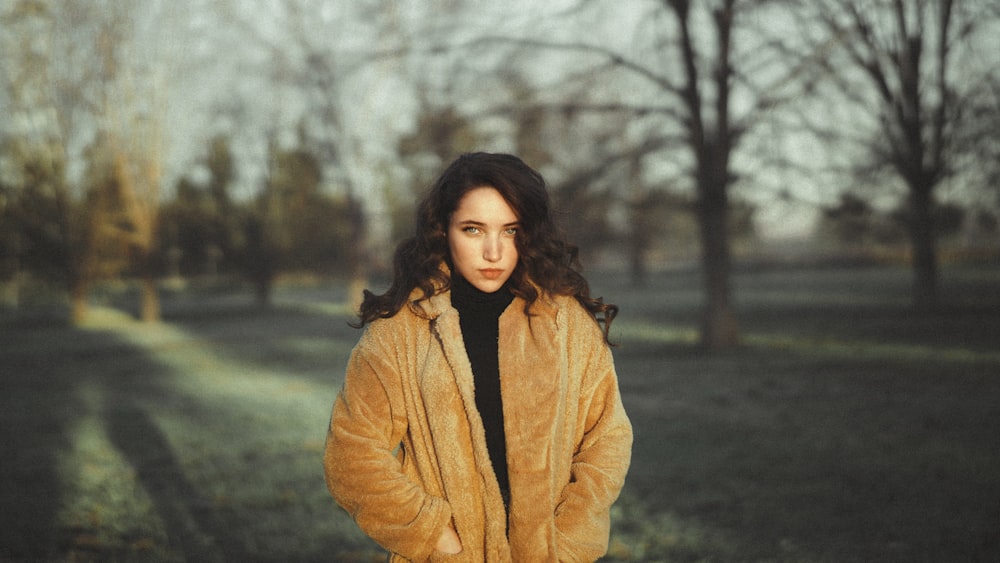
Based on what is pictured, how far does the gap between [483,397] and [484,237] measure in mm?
418

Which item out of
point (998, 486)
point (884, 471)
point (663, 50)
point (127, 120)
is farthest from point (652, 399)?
point (127, 120)

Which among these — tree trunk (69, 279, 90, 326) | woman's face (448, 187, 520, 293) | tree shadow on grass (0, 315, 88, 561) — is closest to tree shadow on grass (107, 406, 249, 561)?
tree shadow on grass (0, 315, 88, 561)

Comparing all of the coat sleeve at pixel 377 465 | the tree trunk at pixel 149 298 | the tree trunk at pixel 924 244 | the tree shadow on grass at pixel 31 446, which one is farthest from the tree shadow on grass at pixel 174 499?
the tree trunk at pixel 149 298

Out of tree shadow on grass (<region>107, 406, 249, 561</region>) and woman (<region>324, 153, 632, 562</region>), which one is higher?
woman (<region>324, 153, 632, 562</region>)

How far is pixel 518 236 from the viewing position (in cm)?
194

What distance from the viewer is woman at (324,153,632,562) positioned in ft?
5.90

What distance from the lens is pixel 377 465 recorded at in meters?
1.80

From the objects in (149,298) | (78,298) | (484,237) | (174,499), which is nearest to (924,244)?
(174,499)

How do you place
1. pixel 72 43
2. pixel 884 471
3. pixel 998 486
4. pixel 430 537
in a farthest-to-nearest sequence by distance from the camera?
pixel 72 43 → pixel 884 471 → pixel 998 486 → pixel 430 537

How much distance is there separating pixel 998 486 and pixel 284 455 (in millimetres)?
5350

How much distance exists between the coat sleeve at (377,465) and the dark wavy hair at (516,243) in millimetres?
152

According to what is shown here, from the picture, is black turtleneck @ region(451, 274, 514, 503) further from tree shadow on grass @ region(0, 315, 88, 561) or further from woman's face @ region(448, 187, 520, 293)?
tree shadow on grass @ region(0, 315, 88, 561)

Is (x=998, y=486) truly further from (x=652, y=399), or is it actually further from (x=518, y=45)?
(x=518, y=45)

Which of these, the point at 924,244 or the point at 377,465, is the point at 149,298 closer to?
the point at 924,244
